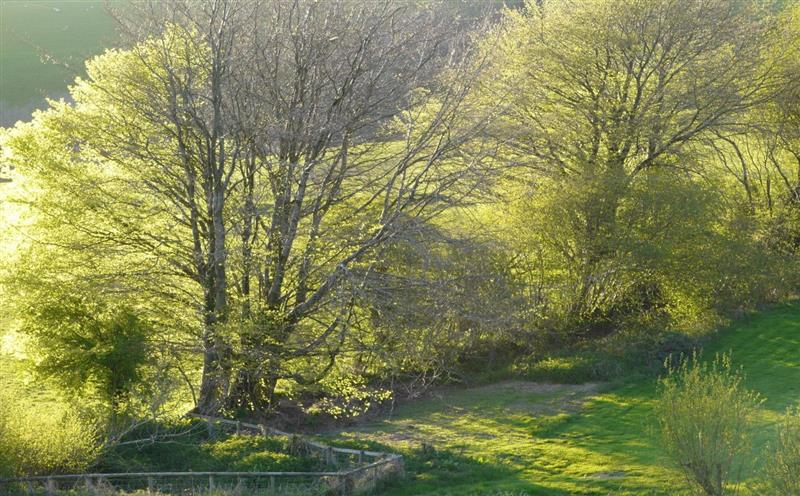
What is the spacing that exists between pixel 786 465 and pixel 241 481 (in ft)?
27.7

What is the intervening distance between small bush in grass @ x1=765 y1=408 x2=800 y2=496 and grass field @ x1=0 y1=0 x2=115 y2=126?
76020 millimetres

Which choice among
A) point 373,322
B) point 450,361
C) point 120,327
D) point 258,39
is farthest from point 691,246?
point 120,327

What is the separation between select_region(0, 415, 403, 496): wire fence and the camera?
13.3 meters

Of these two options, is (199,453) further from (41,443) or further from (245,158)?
(245,158)

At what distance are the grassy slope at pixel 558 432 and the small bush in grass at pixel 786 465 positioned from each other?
1.84 metres

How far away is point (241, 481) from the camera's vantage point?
13.9m

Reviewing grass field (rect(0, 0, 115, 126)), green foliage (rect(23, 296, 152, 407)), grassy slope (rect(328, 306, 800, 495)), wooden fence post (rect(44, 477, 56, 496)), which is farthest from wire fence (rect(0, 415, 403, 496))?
grass field (rect(0, 0, 115, 126))

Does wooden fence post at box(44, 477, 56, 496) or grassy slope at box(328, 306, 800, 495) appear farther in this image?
grassy slope at box(328, 306, 800, 495)

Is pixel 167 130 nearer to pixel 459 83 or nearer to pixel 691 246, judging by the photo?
pixel 459 83

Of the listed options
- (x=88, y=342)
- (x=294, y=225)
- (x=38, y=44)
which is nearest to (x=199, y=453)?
(x=88, y=342)

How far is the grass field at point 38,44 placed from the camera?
78.8m

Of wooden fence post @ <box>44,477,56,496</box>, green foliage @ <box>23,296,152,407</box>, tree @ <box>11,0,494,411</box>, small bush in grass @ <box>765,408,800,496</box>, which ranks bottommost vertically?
small bush in grass @ <box>765,408,800,496</box>

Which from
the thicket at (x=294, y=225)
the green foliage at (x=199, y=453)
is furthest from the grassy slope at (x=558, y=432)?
the green foliage at (x=199, y=453)

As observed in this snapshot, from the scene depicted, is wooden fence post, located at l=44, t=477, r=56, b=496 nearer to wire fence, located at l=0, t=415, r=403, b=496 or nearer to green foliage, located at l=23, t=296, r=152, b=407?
wire fence, located at l=0, t=415, r=403, b=496
